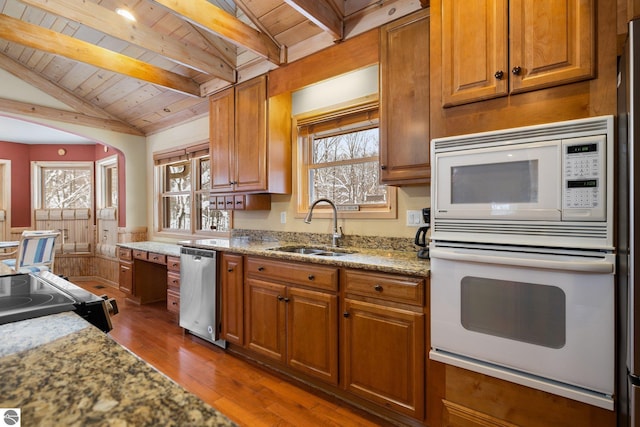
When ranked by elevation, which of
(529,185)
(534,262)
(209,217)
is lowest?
(534,262)

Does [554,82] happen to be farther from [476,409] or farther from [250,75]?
[250,75]

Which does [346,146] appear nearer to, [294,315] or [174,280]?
[294,315]

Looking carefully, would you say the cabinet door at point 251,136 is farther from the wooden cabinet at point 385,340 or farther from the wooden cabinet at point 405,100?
the wooden cabinet at point 385,340

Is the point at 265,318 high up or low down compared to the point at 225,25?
down

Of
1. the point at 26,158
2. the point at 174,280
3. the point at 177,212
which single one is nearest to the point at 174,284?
the point at 174,280

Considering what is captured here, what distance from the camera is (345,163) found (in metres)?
2.95

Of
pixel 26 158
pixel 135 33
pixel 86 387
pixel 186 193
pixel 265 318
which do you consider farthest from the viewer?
pixel 26 158

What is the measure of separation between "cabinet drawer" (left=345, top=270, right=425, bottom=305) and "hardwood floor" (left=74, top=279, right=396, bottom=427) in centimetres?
75

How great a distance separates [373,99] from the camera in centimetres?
263

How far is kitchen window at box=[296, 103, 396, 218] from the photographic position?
2729mm

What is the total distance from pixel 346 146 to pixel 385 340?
67.0 inches

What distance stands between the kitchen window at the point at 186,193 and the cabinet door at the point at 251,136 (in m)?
0.96

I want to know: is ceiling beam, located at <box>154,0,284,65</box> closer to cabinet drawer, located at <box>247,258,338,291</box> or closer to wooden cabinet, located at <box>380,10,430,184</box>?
wooden cabinet, located at <box>380,10,430,184</box>

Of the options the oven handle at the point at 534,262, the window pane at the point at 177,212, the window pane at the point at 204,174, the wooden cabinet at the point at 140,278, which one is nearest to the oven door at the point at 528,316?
the oven handle at the point at 534,262
